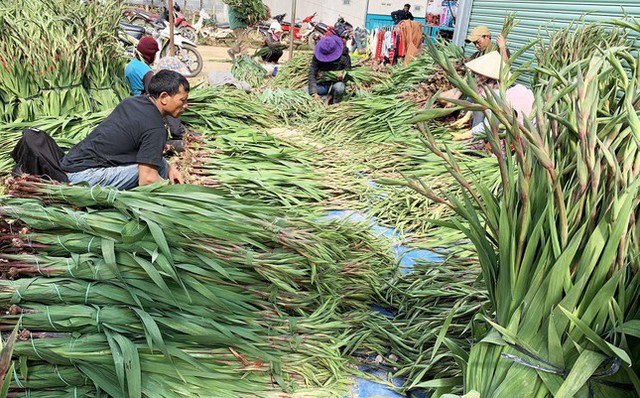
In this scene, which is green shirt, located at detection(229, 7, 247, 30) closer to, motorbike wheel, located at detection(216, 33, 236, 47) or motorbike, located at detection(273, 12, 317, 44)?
motorbike, located at detection(273, 12, 317, 44)

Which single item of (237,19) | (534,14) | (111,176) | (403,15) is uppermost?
(403,15)

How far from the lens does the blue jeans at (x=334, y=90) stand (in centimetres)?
598

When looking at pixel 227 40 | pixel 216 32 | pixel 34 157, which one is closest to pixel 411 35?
pixel 34 157

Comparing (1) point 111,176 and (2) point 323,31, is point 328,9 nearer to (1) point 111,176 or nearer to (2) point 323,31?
(2) point 323,31

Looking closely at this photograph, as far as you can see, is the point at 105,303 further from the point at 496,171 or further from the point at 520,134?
the point at 496,171

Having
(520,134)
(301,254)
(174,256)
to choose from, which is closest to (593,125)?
(520,134)

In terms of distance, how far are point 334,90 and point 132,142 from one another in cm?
365

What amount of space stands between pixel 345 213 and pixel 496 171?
1096mm

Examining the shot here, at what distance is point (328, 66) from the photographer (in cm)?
629

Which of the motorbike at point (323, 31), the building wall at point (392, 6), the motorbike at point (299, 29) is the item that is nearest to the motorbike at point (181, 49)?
the motorbike at point (299, 29)

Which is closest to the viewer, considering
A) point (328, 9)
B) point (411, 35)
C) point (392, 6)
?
point (411, 35)

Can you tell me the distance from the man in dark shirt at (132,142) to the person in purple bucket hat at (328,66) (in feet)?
11.6

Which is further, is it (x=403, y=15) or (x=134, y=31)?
(x=403, y=15)

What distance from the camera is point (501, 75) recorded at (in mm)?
1149
